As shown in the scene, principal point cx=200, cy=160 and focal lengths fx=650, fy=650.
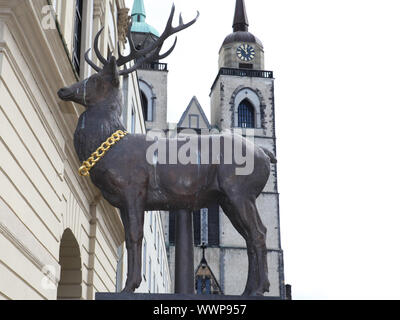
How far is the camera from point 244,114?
5975 centimetres

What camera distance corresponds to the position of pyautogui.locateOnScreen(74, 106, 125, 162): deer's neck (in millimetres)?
6508

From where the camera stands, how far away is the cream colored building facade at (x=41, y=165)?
7.42 metres

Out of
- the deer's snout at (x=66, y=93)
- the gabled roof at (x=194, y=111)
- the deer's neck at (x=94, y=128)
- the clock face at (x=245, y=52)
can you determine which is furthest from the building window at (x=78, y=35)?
the clock face at (x=245, y=52)

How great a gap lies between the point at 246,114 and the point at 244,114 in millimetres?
189

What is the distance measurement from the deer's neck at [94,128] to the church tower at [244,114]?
4522 cm

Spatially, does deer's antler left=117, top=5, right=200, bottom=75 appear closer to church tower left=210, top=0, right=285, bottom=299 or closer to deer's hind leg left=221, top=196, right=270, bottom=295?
deer's hind leg left=221, top=196, right=270, bottom=295

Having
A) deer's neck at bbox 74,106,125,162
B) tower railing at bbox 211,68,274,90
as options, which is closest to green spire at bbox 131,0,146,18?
tower railing at bbox 211,68,274,90

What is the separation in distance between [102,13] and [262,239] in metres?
10.3

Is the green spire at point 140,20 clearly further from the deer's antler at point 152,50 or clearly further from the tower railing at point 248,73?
the deer's antler at point 152,50

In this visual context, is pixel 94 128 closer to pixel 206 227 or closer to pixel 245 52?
pixel 206 227

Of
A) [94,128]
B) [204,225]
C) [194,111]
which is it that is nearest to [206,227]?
[204,225]

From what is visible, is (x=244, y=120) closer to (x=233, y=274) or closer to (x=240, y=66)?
(x=240, y=66)
